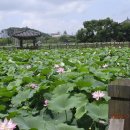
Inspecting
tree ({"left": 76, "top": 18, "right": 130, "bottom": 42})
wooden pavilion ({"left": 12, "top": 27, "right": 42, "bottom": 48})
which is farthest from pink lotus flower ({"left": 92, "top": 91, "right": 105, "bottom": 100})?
tree ({"left": 76, "top": 18, "right": 130, "bottom": 42})

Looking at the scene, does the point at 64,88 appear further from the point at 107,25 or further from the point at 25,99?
the point at 107,25

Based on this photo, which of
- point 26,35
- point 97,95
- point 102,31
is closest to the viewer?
point 97,95

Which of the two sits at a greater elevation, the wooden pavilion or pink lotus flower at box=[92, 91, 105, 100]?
pink lotus flower at box=[92, 91, 105, 100]

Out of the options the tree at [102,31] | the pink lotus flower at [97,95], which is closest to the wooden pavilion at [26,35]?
the tree at [102,31]

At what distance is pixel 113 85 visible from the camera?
1.32 m

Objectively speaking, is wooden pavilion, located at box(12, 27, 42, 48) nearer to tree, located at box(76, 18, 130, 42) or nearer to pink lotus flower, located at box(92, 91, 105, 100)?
tree, located at box(76, 18, 130, 42)

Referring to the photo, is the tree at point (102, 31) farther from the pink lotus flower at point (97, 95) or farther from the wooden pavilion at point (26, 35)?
the pink lotus flower at point (97, 95)

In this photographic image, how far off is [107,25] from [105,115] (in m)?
Result: 52.0

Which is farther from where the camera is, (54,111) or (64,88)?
(64,88)

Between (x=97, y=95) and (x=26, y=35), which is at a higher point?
(x=97, y=95)

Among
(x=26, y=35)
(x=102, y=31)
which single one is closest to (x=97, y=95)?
(x=26, y=35)

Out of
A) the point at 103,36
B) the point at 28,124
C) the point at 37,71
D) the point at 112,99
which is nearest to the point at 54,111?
the point at 28,124

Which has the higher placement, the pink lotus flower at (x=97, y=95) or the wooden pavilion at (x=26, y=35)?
the pink lotus flower at (x=97, y=95)

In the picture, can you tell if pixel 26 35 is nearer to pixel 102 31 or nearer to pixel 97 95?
pixel 102 31
